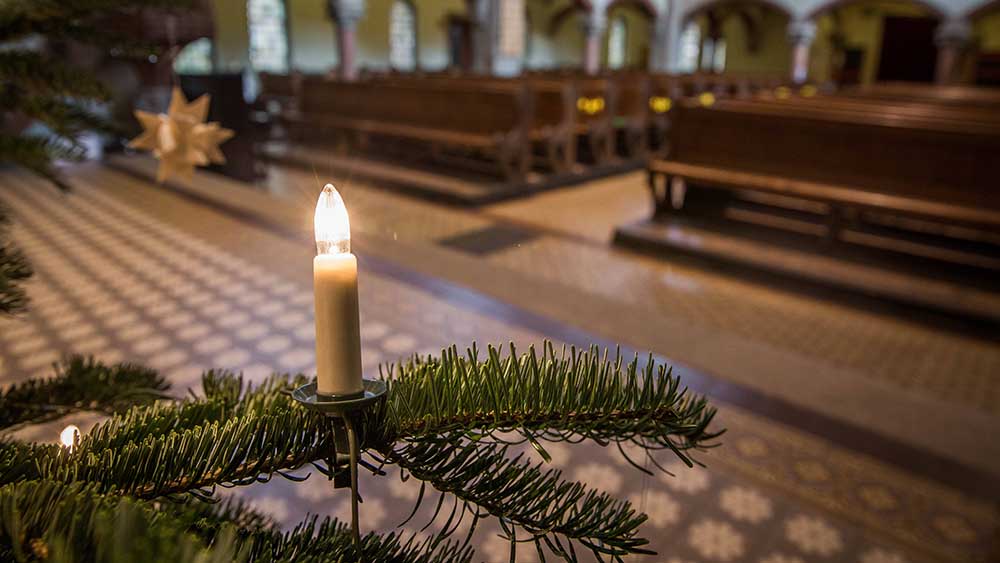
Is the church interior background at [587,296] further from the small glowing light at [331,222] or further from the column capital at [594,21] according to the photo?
the column capital at [594,21]

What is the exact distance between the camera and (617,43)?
23.6 m

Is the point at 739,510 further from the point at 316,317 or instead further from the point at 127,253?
the point at 127,253

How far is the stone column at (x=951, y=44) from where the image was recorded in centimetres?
1462

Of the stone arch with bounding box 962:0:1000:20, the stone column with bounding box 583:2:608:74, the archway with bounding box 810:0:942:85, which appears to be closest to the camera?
the stone arch with bounding box 962:0:1000:20

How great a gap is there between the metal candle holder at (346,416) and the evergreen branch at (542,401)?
0.03 m

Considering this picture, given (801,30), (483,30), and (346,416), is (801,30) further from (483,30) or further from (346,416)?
(346,416)

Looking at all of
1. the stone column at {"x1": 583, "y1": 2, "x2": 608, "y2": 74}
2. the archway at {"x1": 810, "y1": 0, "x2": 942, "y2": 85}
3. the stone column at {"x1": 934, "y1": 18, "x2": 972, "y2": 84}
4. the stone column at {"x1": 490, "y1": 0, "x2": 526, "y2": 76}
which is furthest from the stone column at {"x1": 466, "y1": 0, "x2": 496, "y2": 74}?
the archway at {"x1": 810, "y1": 0, "x2": 942, "y2": 85}

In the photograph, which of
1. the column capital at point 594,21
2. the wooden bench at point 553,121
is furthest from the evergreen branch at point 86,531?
the column capital at point 594,21

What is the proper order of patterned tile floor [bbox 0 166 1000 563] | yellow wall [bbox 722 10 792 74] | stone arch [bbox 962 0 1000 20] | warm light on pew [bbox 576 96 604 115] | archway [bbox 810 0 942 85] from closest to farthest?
1. patterned tile floor [bbox 0 166 1000 563]
2. warm light on pew [bbox 576 96 604 115]
3. stone arch [bbox 962 0 1000 20]
4. archway [bbox 810 0 942 85]
5. yellow wall [bbox 722 10 792 74]

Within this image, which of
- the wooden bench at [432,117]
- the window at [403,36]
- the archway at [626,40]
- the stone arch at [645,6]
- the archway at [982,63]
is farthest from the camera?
the archway at [626,40]

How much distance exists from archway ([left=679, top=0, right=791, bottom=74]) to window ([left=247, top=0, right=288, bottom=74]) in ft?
42.8

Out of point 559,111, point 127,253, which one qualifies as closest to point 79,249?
point 127,253

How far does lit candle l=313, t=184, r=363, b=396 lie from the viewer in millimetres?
510

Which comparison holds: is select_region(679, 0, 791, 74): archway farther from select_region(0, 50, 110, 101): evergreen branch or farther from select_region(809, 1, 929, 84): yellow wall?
select_region(0, 50, 110, 101): evergreen branch
